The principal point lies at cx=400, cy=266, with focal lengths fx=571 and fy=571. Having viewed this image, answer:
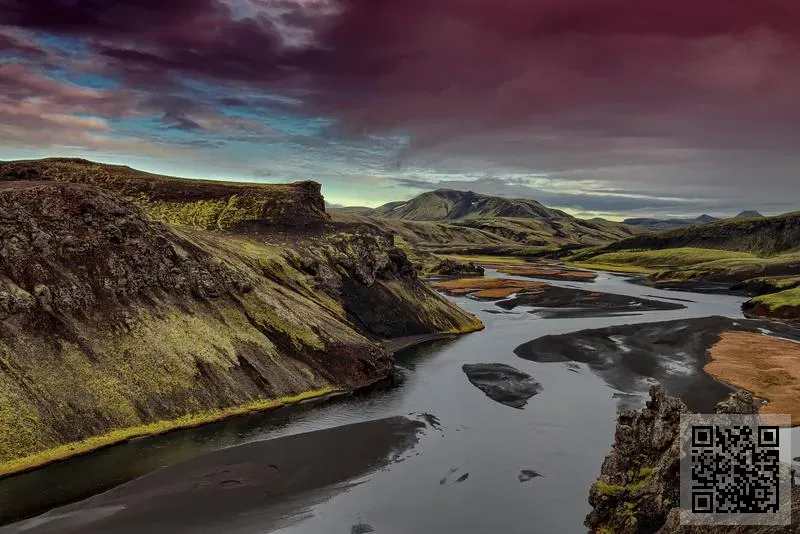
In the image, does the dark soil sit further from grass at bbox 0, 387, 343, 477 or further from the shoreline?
grass at bbox 0, 387, 343, 477

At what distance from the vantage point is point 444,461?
51.7m

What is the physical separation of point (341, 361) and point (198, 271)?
22157mm

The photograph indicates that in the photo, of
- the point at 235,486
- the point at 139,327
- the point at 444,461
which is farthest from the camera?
the point at 139,327

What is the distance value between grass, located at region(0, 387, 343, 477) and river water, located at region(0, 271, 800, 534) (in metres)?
0.87

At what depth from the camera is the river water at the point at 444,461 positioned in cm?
4109

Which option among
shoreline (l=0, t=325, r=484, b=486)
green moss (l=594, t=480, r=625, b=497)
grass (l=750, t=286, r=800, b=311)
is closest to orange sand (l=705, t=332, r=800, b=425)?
green moss (l=594, t=480, r=625, b=497)

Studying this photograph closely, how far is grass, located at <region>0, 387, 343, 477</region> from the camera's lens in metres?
45.8

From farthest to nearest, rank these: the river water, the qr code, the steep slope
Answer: the steep slope, the river water, the qr code

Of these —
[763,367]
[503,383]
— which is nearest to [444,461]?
[503,383]

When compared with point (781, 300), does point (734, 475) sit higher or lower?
higher

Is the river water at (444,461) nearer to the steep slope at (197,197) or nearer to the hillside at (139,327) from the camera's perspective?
the hillside at (139,327)

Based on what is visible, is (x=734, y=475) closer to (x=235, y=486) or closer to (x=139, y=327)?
(x=235, y=486)

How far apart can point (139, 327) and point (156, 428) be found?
13296 mm

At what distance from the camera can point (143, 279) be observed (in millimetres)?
68562
